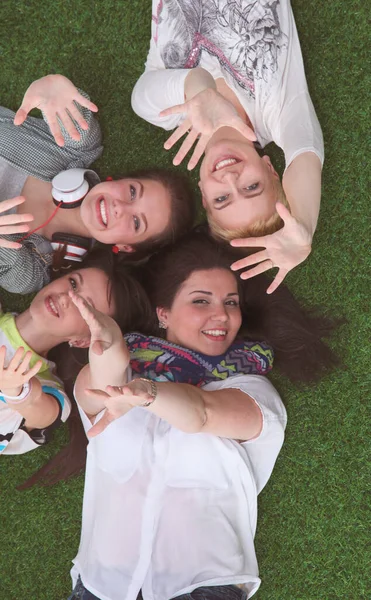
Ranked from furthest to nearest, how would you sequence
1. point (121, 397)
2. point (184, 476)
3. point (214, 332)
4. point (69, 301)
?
point (69, 301) < point (214, 332) < point (184, 476) < point (121, 397)

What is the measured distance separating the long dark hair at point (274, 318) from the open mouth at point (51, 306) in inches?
16.1

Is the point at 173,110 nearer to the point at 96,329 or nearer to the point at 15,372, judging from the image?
the point at 96,329

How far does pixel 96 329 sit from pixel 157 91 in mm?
1121

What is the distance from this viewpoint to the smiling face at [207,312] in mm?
2365

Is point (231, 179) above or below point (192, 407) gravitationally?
above

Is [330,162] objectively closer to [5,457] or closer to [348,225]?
[348,225]

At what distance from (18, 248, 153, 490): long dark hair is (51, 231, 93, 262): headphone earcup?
53mm

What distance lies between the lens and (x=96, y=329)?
Answer: 198 cm

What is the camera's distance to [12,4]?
9.88 ft

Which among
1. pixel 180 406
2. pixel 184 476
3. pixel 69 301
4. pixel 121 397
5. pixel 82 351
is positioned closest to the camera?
pixel 121 397

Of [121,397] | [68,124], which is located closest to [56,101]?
[68,124]

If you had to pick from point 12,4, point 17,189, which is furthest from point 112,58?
point 17,189

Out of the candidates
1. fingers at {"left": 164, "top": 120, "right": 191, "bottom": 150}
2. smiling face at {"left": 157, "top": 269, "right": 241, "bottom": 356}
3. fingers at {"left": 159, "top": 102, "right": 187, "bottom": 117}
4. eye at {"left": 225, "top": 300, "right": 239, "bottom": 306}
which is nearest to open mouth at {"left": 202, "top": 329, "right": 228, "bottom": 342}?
smiling face at {"left": 157, "top": 269, "right": 241, "bottom": 356}

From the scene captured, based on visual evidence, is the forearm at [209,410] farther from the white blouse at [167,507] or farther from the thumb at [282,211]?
the thumb at [282,211]
